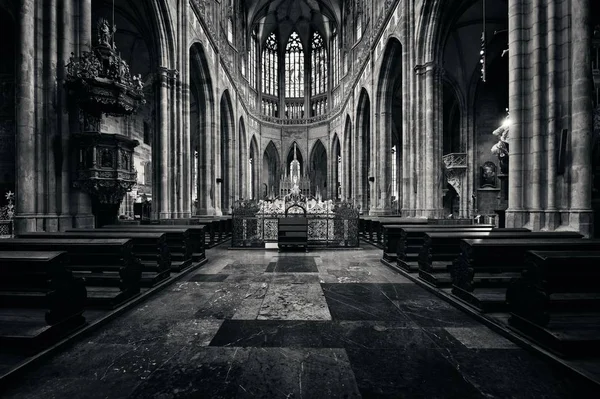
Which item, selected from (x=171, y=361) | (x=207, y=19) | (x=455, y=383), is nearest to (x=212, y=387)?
(x=171, y=361)

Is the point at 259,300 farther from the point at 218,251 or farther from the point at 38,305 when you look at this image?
the point at 218,251

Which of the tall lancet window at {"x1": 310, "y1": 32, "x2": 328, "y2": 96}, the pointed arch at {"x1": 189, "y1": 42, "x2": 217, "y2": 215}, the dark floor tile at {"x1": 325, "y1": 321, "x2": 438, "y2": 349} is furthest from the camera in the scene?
the tall lancet window at {"x1": 310, "y1": 32, "x2": 328, "y2": 96}

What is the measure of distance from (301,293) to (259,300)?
2.58 feet

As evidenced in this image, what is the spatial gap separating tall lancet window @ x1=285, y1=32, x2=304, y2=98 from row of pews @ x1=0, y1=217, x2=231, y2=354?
3935 centimetres

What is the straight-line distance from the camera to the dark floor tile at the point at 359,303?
14.3 ft

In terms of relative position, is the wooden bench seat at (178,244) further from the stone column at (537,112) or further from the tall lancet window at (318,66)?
the tall lancet window at (318,66)

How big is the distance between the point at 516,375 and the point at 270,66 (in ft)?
144

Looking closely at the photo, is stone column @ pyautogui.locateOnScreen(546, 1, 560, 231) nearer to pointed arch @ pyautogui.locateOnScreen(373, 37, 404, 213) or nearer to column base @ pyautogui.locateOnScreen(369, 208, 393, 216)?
pointed arch @ pyautogui.locateOnScreen(373, 37, 404, 213)

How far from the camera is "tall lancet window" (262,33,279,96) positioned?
1619 inches

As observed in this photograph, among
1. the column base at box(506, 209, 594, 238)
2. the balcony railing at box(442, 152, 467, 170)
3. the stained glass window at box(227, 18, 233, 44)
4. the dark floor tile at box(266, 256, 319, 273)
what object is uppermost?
the stained glass window at box(227, 18, 233, 44)

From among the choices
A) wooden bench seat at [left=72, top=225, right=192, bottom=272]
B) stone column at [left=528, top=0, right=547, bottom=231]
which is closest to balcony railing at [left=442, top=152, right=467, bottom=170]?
stone column at [left=528, top=0, right=547, bottom=231]

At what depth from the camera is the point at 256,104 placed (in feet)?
127

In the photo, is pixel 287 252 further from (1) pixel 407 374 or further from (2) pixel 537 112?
(2) pixel 537 112

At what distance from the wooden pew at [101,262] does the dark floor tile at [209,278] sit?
1563 mm
